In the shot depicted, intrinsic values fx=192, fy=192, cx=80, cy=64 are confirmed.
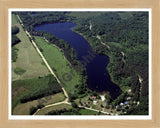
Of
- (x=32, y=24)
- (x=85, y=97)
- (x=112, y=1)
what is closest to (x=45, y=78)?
(x=85, y=97)

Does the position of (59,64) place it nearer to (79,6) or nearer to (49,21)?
(79,6)

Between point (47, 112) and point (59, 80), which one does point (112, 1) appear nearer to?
point (47, 112)

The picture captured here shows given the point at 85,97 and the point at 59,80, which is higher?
the point at 59,80

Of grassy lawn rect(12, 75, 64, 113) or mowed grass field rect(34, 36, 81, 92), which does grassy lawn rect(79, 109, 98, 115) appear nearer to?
grassy lawn rect(12, 75, 64, 113)

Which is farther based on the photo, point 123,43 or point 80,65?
point 123,43

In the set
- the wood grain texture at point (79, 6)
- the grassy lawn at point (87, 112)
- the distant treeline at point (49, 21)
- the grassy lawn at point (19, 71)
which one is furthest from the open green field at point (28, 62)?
the wood grain texture at point (79, 6)

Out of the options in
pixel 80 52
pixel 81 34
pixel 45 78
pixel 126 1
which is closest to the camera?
pixel 126 1

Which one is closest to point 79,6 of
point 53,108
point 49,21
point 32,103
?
point 53,108

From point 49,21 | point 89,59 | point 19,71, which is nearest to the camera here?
point 19,71
